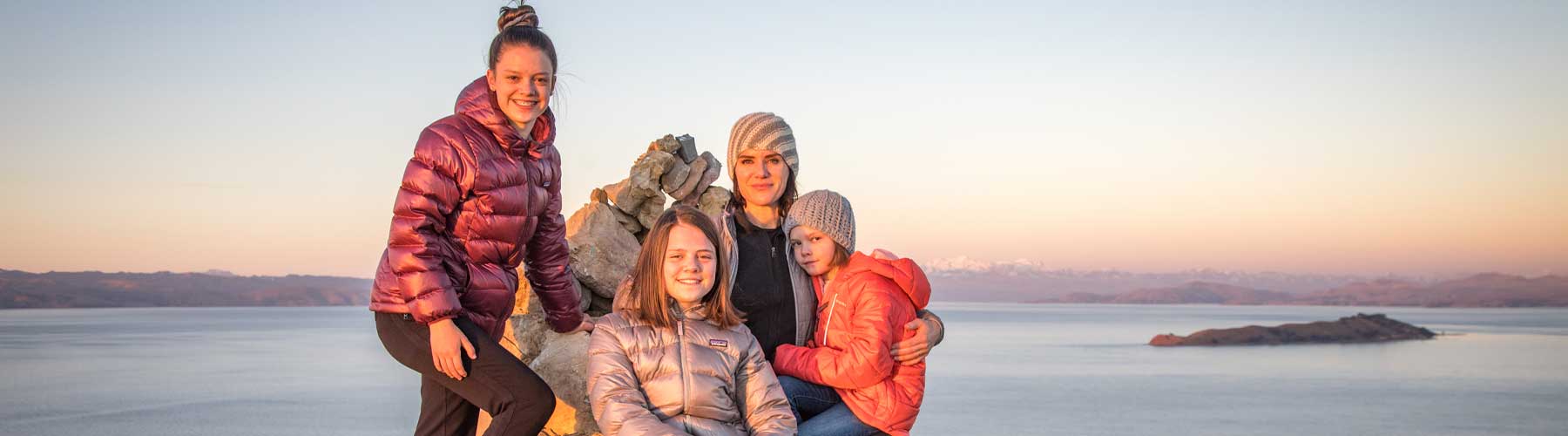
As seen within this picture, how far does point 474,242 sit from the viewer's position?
3123 millimetres

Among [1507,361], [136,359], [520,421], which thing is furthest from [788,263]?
[1507,361]

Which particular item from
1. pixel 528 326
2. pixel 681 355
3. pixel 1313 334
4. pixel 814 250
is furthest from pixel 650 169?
pixel 1313 334

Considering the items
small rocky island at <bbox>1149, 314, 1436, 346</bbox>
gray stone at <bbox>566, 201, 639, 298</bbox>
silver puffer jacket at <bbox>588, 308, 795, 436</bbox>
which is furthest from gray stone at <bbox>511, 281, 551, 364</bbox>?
small rocky island at <bbox>1149, 314, 1436, 346</bbox>

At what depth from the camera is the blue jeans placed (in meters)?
3.43

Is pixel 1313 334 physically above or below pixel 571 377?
below

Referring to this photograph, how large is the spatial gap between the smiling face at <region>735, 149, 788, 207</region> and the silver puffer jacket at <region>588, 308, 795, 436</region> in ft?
2.61

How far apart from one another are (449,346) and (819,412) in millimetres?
1197

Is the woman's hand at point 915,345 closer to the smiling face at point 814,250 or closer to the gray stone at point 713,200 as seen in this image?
the smiling face at point 814,250

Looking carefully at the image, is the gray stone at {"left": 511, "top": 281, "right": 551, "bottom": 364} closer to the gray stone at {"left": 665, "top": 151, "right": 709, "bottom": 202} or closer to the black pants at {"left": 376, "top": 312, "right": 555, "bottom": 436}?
the gray stone at {"left": 665, "top": 151, "right": 709, "bottom": 202}

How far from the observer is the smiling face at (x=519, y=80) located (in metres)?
3.17

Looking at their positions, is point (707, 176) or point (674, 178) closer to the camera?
point (674, 178)

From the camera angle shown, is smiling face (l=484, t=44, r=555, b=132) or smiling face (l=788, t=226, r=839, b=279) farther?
smiling face (l=788, t=226, r=839, b=279)

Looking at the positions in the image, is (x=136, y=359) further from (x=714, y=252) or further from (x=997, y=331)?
(x=997, y=331)

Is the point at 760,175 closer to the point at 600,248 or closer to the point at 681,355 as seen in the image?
the point at 681,355
